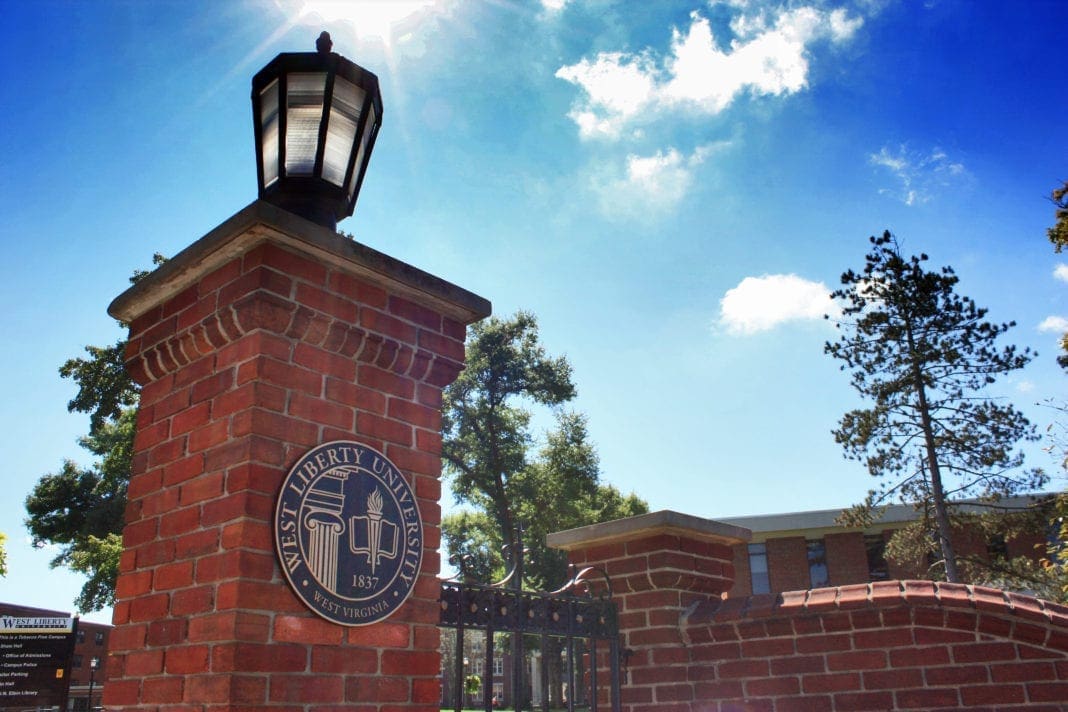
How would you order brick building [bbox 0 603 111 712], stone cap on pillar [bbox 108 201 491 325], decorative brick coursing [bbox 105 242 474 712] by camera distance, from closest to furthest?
decorative brick coursing [bbox 105 242 474 712], stone cap on pillar [bbox 108 201 491 325], brick building [bbox 0 603 111 712]

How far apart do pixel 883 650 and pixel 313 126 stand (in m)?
3.19

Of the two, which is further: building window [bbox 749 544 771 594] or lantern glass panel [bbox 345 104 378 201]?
building window [bbox 749 544 771 594]

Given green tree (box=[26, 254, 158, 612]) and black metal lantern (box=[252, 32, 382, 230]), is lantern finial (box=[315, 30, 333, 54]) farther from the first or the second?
green tree (box=[26, 254, 158, 612])

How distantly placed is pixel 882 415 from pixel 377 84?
19098 mm

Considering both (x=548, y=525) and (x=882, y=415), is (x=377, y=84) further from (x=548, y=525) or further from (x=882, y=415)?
(x=548, y=525)

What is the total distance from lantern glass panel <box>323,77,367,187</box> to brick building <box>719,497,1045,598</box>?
29.9 m

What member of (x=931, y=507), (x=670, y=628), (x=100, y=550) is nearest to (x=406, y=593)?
(x=670, y=628)

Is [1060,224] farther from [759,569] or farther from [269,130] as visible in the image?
[759,569]

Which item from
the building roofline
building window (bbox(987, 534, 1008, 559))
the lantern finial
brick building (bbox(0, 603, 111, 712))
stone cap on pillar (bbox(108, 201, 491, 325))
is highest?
the building roofline

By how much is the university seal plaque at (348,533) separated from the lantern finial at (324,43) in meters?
1.35

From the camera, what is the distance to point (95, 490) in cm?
Result: 2683

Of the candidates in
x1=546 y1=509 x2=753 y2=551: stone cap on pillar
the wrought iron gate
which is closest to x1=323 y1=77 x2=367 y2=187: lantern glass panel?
the wrought iron gate

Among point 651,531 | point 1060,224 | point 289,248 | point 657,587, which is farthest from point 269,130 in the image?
point 1060,224

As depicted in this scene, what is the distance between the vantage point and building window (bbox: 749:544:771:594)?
31.3m
